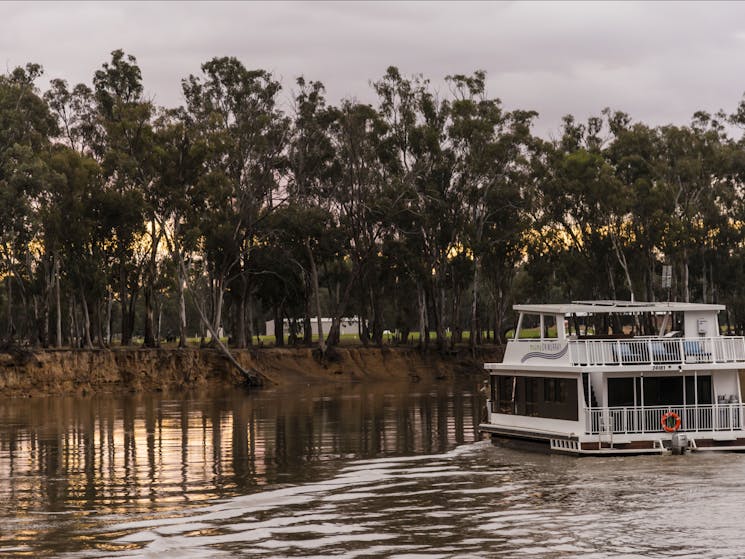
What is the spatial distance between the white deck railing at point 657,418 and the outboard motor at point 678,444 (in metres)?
0.71

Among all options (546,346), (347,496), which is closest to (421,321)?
(546,346)

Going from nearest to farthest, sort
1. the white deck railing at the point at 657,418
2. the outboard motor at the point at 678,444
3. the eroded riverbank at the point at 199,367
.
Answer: the outboard motor at the point at 678,444
the white deck railing at the point at 657,418
the eroded riverbank at the point at 199,367

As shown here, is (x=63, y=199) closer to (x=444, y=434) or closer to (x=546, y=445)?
(x=444, y=434)

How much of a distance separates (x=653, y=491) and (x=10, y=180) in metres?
50.4

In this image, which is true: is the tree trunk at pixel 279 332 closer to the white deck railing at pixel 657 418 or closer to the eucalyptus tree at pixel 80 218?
the eucalyptus tree at pixel 80 218

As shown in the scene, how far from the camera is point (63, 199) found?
80.6 metres

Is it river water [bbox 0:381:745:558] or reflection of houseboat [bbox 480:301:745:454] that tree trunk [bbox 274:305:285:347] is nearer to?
river water [bbox 0:381:745:558]

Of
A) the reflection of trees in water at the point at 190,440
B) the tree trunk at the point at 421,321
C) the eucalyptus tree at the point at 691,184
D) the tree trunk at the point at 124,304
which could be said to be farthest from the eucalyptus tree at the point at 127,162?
the eucalyptus tree at the point at 691,184

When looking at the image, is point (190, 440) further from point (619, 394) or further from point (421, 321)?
point (421, 321)

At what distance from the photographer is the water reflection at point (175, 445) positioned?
97.3 feet

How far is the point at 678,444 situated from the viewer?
36156mm

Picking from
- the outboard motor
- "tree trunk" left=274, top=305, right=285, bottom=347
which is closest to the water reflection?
the outboard motor

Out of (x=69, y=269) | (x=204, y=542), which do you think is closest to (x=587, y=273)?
(x=69, y=269)

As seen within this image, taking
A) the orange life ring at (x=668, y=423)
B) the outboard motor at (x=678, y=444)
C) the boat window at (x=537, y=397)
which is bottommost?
the outboard motor at (x=678, y=444)
